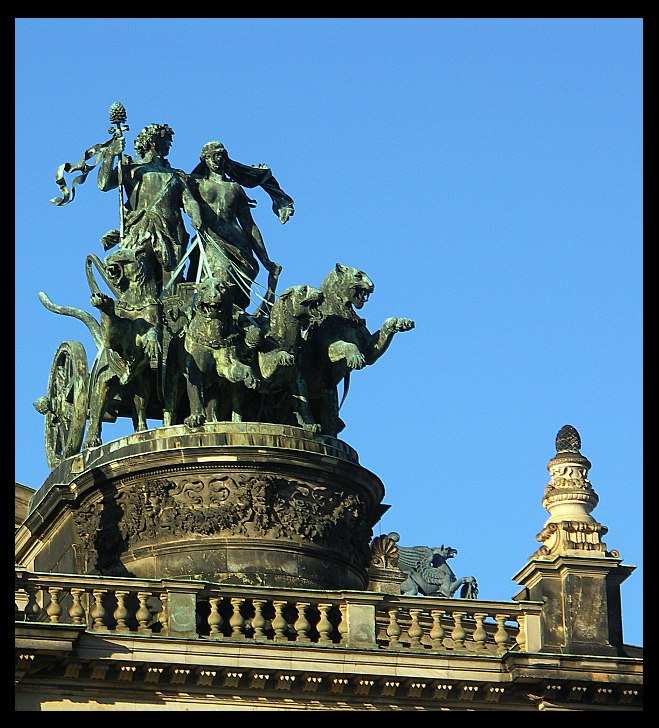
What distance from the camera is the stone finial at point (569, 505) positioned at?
52125 mm

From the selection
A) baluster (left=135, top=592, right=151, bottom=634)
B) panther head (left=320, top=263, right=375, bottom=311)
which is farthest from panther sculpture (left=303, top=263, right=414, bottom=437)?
baluster (left=135, top=592, right=151, bottom=634)

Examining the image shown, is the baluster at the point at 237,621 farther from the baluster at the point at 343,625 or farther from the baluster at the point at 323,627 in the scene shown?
the baluster at the point at 343,625

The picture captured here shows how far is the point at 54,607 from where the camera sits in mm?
48906

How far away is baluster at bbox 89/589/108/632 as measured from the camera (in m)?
49.0

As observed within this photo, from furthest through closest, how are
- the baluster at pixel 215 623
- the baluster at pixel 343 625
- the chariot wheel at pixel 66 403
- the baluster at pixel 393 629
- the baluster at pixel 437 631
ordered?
the chariot wheel at pixel 66 403
the baluster at pixel 437 631
the baluster at pixel 393 629
the baluster at pixel 343 625
the baluster at pixel 215 623

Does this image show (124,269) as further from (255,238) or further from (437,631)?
(437,631)

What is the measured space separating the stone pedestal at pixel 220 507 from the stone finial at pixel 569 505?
352cm

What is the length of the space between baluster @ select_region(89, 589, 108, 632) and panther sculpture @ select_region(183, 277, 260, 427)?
14.4 ft

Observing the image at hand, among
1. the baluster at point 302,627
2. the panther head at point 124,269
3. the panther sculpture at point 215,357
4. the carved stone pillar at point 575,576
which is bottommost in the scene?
the baluster at point 302,627

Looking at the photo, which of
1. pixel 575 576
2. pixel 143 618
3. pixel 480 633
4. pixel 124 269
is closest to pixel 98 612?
pixel 143 618

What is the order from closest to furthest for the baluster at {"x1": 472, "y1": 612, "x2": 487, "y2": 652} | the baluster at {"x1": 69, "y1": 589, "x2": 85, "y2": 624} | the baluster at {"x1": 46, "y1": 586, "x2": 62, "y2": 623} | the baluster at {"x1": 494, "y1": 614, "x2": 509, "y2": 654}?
the baluster at {"x1": 46, "y1": 586, "x2": 62, "y2": 623} → the baluster at {"x1": 69, "y1": 589, "x2": 85, "y2": 624} → the baluster at {"x1": 472, "y1": 612, "x2": 487, "y2": 652} → the baluster at {"x1": 494, "y1": 614, "x2": 509, "y2": 654}

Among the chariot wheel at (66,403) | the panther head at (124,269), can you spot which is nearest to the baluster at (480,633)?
the chariot wheel at (66,403)

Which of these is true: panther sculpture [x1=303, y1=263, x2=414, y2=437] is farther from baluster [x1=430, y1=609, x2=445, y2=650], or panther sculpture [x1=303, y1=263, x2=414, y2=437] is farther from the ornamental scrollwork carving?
baluster [x1=430, y1=609, x2=445, y2=650]
